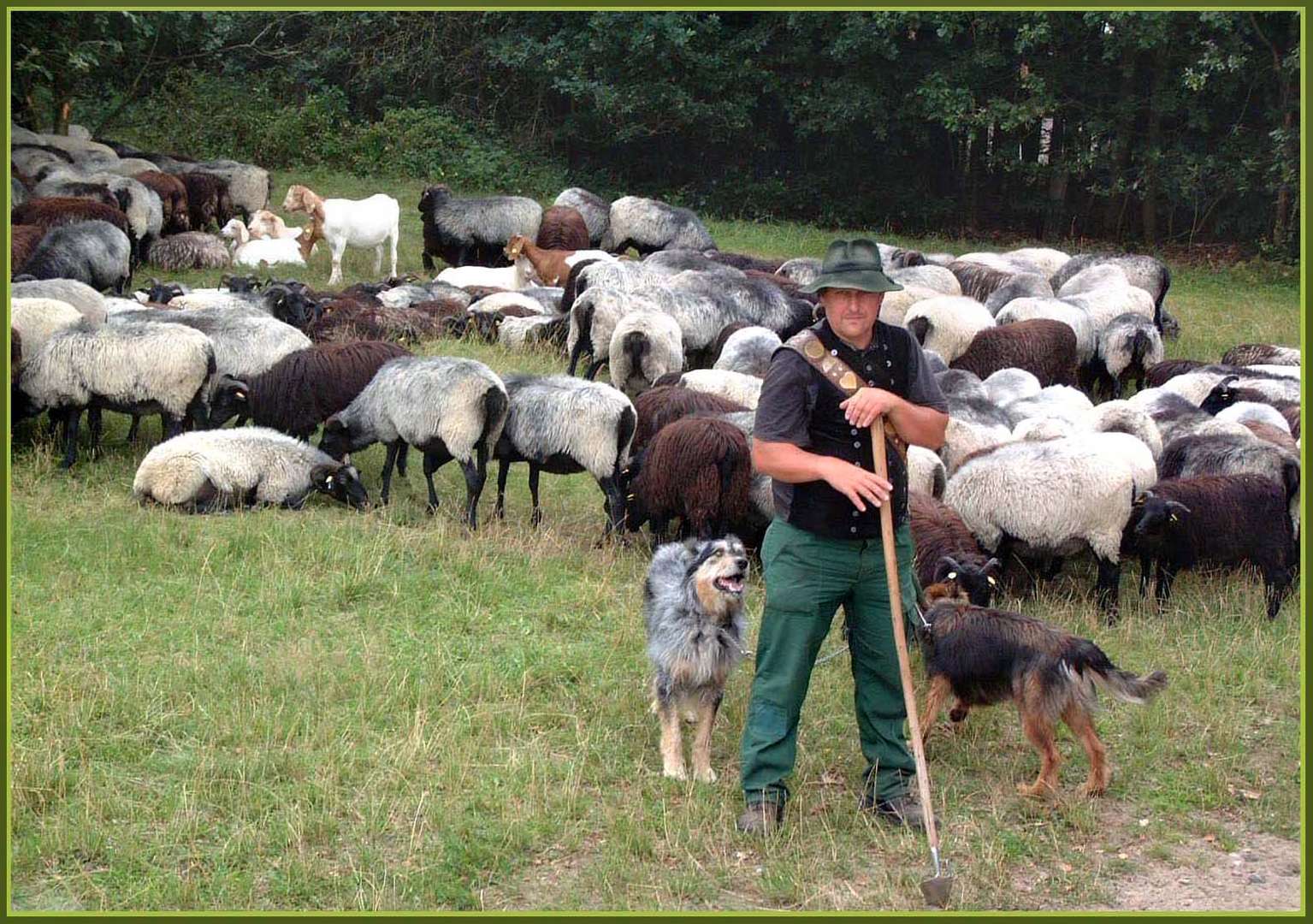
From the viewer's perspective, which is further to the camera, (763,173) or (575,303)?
(763,173)

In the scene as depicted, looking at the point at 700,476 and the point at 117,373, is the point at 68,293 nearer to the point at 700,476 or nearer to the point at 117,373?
the point at 117,373

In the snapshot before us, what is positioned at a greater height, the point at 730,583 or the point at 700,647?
the point at 730,583

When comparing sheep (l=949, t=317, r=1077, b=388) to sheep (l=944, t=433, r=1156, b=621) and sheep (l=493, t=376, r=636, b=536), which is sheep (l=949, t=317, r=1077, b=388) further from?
sheep (l=493, t=376, r=636, b=536)

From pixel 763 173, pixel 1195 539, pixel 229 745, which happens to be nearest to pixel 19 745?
pixel 229 745

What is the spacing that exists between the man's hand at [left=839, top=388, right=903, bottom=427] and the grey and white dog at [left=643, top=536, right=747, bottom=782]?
96 centimetres

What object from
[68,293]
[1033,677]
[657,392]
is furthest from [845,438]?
[68,293]

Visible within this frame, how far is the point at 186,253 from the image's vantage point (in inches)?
683

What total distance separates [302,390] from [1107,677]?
6.80 meters

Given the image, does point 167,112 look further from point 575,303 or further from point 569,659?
point 569,659

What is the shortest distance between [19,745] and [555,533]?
392cm

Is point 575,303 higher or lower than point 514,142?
lower

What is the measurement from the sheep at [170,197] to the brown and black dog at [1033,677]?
15782mm

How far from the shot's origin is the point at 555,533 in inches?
349

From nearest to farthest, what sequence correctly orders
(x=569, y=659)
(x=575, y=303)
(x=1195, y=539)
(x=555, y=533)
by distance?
(x=569, y=659)
(x=1195, y=539)
(x=555, y=533)
(x=575, y=303)
